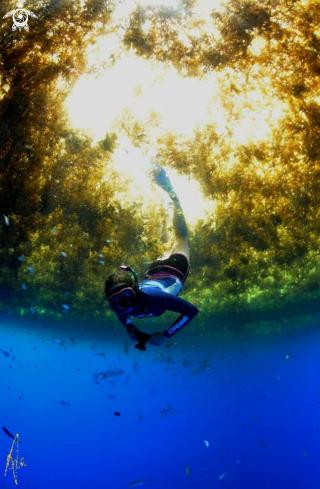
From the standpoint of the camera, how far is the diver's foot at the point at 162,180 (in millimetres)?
6160

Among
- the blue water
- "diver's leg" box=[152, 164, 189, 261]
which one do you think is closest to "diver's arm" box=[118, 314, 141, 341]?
A: "diver's leg" box=[152, 164, 189, 261]

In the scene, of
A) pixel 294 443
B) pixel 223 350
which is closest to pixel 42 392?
pixel 294 443

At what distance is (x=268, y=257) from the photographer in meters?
10.9

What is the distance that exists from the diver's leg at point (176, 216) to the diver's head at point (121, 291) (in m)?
1.97

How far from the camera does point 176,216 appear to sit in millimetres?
6340

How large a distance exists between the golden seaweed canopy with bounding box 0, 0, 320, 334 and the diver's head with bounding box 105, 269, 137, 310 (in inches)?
131

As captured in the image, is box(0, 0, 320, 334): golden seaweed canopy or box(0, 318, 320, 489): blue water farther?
box(0, 318, 320, 489): blue water

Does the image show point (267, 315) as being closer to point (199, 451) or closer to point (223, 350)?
point (223, 350)

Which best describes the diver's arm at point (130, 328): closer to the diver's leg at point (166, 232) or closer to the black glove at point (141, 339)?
the black glove at point (141, 339)

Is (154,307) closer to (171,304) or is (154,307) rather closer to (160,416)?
(171,304)

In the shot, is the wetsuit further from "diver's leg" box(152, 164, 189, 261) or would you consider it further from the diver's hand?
"diver's leg" box(152, 164, 189, 261)

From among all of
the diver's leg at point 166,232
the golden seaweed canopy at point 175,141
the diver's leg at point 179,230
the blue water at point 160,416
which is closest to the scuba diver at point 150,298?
the diver's leg at point 179,230

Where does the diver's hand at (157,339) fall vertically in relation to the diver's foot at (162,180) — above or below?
below

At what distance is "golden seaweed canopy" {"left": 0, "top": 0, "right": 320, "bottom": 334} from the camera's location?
16.8 feet
